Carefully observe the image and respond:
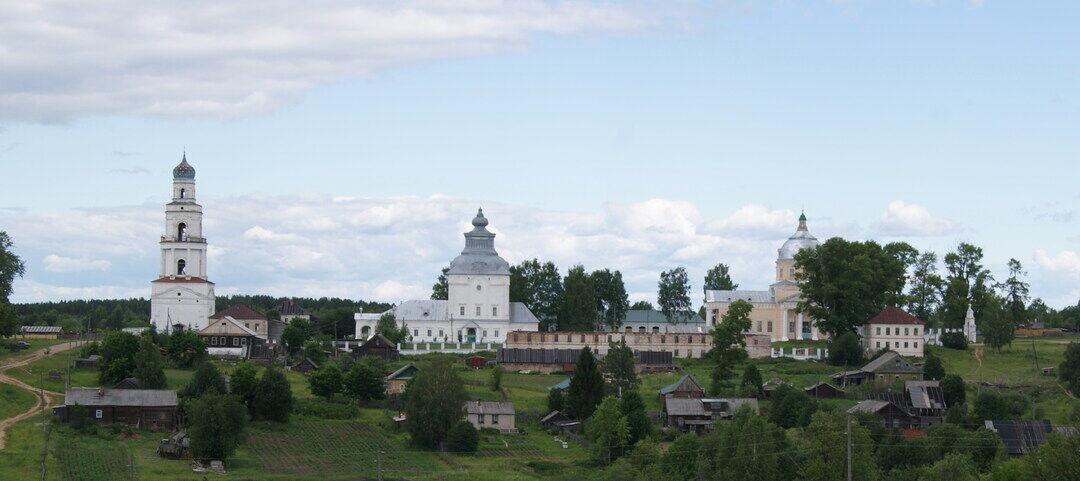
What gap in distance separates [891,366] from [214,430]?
38.7 metres

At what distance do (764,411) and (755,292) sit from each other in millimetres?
37291

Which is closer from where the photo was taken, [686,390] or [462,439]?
[462,439]

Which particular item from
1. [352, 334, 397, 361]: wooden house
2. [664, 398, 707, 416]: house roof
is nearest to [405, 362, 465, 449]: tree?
[664, 398, 707, 416]: house roof

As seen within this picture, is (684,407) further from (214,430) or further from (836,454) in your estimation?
(214,430)

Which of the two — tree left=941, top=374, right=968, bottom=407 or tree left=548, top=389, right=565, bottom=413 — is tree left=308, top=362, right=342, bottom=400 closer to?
tree left=548, top=389, right=565, bottom=413

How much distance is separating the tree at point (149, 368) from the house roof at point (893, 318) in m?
43.4

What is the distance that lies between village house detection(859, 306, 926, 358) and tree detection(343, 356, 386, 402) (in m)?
32.1

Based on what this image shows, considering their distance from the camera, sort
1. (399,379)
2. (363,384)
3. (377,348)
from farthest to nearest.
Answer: (377,348) < (399,379) < (363,384)

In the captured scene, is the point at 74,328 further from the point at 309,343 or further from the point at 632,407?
the point at 632,407

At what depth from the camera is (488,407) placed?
2968 inches

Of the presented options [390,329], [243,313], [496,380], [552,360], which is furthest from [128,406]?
[243,313]

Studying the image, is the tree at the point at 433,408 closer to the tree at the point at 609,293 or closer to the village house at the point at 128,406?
the village house at the point at 128,406

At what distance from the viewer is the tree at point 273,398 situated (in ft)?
238

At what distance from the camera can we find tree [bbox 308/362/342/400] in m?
77.9
